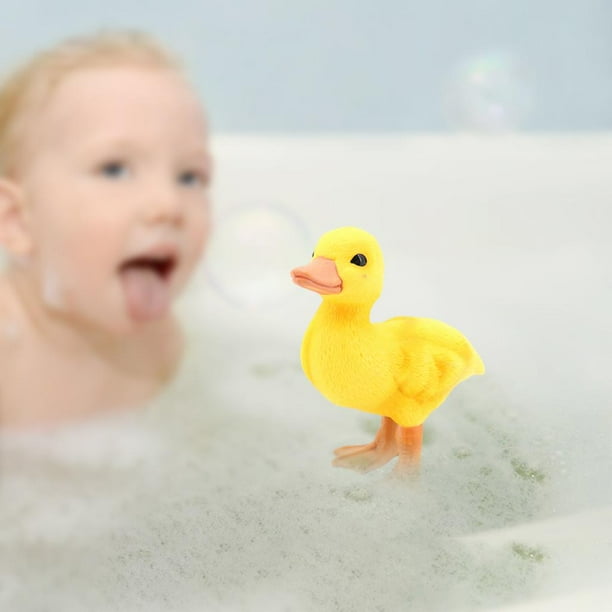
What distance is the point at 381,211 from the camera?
1.07m

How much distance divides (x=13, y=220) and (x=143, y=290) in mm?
154

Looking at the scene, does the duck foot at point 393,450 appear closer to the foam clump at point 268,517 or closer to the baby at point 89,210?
the foam clump at point 268,517

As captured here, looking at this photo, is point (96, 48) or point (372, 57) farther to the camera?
point (372, 57)

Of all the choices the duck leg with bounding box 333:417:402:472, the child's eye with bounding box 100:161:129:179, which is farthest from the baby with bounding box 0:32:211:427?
the duck leg with bounding box 333:417:402:472

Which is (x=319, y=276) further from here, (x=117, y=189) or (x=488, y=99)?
(x=488, y=99)

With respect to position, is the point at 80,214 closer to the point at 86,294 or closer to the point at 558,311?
the point at 86,294

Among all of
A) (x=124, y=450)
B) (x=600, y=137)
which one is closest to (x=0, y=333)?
(x=124, y=450)

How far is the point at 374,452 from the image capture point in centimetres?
61

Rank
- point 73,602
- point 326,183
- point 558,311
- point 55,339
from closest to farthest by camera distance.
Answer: point 73,602, point 55,339, point 558,311, point 326,183

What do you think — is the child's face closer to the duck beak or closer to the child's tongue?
the child's tongue

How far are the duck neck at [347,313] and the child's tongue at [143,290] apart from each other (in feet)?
0.95

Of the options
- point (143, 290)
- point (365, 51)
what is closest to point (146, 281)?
point (143, 290)

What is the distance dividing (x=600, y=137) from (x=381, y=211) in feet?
1.13

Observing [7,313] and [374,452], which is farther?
[7,313]
